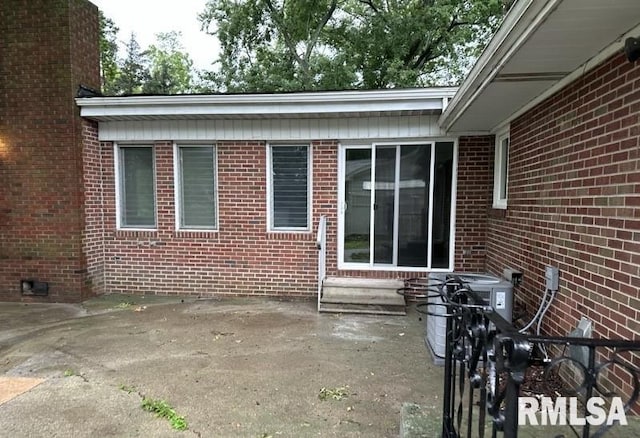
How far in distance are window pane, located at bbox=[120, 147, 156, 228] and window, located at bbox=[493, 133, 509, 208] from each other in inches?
200

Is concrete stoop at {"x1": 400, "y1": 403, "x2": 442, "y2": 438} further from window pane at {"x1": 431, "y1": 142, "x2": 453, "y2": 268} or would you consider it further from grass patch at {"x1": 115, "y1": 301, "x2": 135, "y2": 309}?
grass patch at {"x1": 115, "y1": 301, "x2": 135, "y2": 309}

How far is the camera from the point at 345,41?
14000 mm

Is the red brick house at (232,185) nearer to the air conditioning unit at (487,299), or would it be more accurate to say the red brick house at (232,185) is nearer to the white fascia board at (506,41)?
the air conditioning unit at (487,299)

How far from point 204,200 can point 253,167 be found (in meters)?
0.96

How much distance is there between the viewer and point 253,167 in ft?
18.4

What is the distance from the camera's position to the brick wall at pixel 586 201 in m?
2.21

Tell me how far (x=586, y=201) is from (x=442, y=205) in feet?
9.09

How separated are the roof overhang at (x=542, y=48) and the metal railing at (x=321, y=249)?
2.39 meters

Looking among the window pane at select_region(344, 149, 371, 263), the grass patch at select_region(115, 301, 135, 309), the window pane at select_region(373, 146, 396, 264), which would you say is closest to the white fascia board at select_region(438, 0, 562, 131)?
the window pane at select_region(373, 146, 396, 264)

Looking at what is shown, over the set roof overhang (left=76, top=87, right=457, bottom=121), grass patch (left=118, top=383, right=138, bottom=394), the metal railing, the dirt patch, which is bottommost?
grass patch (left=118, top=383, right=138, bottom=394)

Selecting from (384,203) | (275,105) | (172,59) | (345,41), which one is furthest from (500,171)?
(172,59)

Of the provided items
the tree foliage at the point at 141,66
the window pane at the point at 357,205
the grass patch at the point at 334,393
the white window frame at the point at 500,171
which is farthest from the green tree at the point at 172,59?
the grass patch at the point at 334,393

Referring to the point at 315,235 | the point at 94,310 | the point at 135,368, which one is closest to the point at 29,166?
the point at 94,310

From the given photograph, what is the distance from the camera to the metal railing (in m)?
5.09
